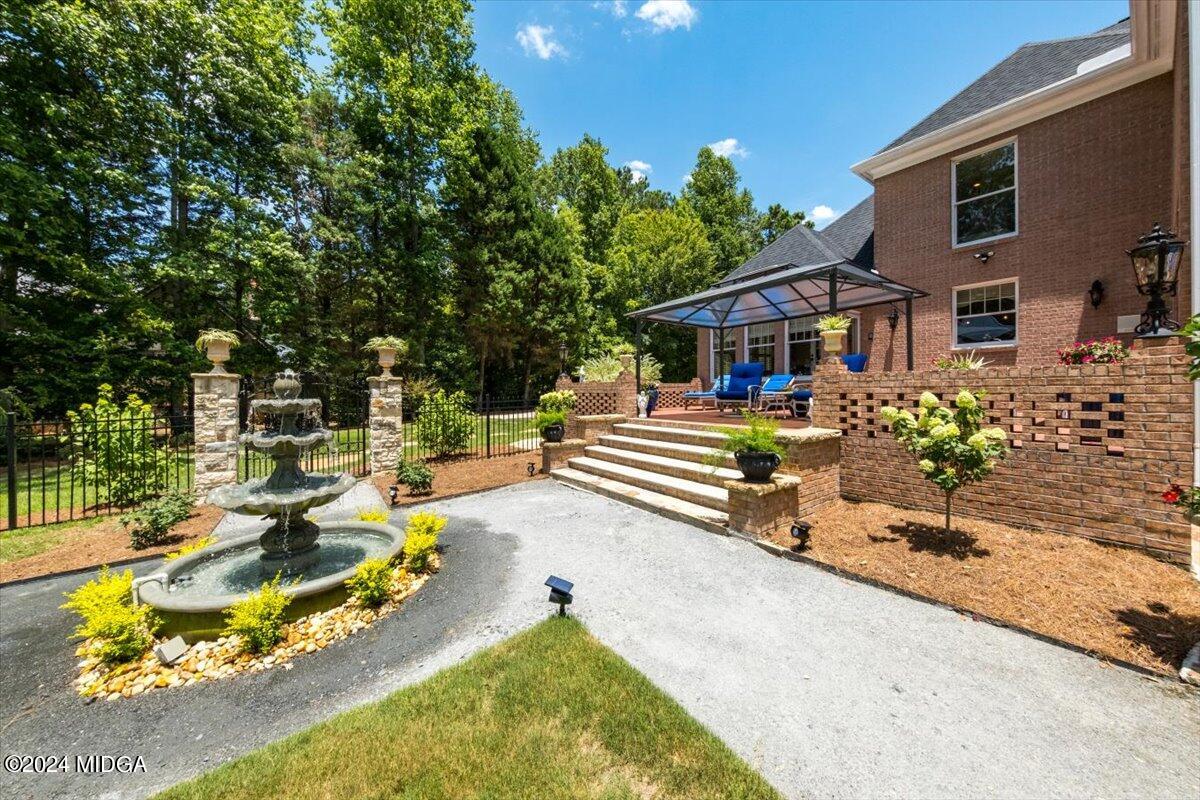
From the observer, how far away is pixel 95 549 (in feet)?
16.8

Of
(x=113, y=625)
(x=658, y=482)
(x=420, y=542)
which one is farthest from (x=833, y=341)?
(x=113, y=625)

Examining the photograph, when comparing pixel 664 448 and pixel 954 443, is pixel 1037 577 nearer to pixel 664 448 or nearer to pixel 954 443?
pixel 954 443

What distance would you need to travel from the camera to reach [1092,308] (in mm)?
8289

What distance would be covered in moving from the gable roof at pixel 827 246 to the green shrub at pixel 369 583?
40.8ft

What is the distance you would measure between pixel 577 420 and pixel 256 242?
13.6 m

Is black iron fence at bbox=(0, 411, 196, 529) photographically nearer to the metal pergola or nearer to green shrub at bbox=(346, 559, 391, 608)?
green shrub at bbox=(346, 559, 391, 608)

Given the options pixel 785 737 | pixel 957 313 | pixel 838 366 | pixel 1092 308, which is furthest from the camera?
pixel 957 313

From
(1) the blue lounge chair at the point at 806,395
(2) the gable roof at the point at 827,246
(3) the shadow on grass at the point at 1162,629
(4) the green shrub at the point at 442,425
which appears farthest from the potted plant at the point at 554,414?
(3) the shadow on grass at the point at 1162,629

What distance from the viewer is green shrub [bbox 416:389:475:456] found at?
981 cm

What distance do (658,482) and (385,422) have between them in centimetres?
590

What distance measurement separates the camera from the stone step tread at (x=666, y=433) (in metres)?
7.41

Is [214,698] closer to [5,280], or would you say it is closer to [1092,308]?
[1092,308]

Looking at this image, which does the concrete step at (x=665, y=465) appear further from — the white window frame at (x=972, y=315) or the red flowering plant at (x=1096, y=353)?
the white window frame at (x=972, y=315)

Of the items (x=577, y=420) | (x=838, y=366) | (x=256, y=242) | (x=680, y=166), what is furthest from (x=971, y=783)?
(x=680, y=166)
